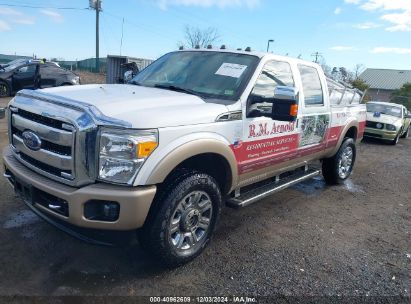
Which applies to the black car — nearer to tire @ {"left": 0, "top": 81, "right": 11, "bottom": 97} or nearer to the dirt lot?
tire @ {"left": 0, "top": 81, "right": 11, "bottom": 97}

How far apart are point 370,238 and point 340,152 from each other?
205cm

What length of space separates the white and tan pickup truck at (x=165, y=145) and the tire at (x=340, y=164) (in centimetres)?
170

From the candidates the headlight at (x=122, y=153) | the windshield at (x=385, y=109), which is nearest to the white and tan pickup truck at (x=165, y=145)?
the headlight at (x=122, y=153)

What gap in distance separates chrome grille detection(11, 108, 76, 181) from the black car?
1270cm

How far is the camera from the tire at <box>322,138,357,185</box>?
20.5ft

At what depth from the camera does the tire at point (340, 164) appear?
20.5 feet

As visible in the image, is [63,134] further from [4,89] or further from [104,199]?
[4,89]

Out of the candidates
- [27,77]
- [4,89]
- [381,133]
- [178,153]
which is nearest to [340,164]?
[178,153]

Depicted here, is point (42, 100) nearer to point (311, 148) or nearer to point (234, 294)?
point (234, 294)

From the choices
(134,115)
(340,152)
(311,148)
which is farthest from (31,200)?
(340,152)

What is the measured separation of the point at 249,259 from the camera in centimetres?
363

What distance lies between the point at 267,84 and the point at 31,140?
2.45 metres

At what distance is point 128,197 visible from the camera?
8.82 ft

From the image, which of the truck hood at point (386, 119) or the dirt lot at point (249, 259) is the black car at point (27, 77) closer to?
the dirt lot at point (249, 259)
